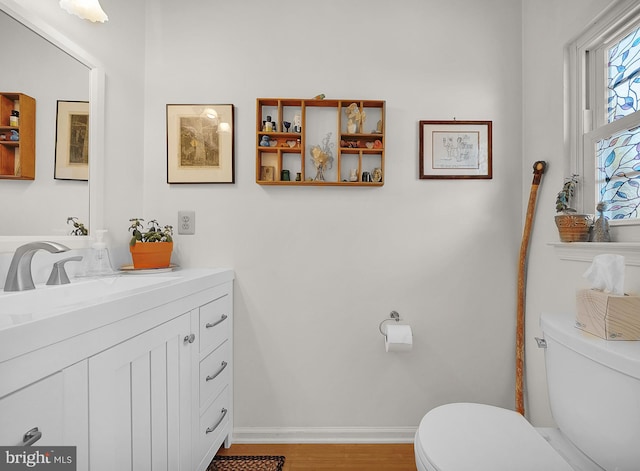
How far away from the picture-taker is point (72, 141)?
131 cm

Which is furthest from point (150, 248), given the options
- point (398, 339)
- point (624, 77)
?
point (624, 77)

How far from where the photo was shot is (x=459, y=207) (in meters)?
1.71

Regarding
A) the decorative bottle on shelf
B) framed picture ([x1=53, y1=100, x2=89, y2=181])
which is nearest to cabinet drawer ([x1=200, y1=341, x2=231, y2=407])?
framed picture ([x1=53, y1=100, x2=89, y2=181])

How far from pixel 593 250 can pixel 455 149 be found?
0.77m

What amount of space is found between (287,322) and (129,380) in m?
0.89

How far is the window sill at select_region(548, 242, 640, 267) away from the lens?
1079mm

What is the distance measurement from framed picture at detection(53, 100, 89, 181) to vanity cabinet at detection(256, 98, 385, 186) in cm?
74

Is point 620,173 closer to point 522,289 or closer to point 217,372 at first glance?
point 522,289

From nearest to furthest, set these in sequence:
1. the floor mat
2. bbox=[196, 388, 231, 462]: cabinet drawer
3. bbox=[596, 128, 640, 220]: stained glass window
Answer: bbox=[596, 128, 640, 220]: stained glass window, bbox=[196, 388, 231, 462]: cabinet drawer, the floor mat

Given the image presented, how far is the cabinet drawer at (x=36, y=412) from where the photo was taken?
0.58 m

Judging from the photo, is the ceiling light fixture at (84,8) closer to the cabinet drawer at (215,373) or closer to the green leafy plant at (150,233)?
the green leafy plant at (150,233)

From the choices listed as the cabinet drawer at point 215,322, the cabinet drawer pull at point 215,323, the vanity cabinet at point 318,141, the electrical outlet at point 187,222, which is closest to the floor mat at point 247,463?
the cabinet drawer at point 215,322

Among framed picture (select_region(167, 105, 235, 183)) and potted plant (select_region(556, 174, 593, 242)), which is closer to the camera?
potted plant (select_region(556, 174, 593, 242))

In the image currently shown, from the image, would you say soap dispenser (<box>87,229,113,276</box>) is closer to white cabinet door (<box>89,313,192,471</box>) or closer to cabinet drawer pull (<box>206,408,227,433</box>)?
white cabinet door (<box>89,313,192,471</box>)
